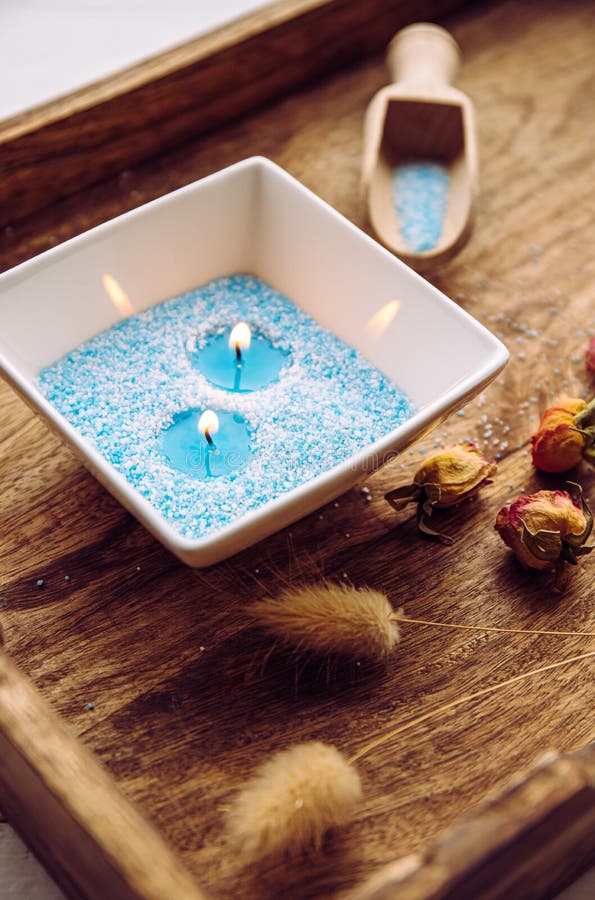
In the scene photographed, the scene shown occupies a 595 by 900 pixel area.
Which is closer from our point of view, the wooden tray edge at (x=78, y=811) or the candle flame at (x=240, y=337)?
the wooden tray edge at (x=78, y=811)

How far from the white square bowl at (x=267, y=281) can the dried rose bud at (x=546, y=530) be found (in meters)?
0.09

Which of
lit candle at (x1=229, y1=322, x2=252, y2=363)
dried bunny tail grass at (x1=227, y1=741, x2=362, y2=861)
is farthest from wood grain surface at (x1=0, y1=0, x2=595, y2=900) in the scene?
lit candle at (x1=229, y1=322, x2=252, y2=363)

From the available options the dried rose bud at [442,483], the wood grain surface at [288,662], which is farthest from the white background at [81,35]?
the dried rose bud at [442,483]

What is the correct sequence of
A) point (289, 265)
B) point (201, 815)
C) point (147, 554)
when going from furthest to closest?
point (289, 265) → point (147, 554) → point (201, 815)

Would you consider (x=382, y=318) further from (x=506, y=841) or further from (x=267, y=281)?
(x=506, y=841)

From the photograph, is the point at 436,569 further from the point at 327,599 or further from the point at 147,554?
the point at 147,554

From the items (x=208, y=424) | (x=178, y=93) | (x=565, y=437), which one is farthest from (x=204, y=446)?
(x=178, y=93)

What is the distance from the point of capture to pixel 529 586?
74cm

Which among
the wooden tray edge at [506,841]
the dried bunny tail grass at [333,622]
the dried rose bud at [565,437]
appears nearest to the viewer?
the wooden tray edge at [506,841]

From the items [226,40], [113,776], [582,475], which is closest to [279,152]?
[226,40]

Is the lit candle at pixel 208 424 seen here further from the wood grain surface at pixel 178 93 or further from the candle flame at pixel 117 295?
the wood grain surface at pixel 178 93

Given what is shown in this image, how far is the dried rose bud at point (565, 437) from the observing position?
78 centimetres

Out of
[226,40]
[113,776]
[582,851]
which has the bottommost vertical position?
[582,851]

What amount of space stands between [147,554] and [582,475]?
1.09ft
